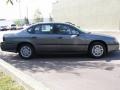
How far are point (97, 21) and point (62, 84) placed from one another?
125ft

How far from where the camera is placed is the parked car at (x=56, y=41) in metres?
13.7

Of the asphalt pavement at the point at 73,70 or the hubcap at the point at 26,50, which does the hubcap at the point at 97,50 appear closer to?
the asphalt pavement at the point at 73,70

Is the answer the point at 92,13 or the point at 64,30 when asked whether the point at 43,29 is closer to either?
the point at 64,30

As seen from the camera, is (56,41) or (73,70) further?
(56,41)

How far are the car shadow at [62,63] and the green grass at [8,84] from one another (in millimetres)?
2491

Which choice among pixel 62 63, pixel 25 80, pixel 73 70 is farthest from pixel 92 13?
pixel 25 80

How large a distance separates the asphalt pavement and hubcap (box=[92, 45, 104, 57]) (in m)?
0.28

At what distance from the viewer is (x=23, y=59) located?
14.0 metres

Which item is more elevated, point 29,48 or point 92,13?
point 92,13

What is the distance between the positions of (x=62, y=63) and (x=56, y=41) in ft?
4.67

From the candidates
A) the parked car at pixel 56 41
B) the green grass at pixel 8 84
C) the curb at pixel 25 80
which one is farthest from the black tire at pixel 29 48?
the green grass at pixel 8 84

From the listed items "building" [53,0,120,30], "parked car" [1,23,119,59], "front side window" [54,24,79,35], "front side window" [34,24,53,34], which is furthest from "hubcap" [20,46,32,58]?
"building" [53,0,120,30]

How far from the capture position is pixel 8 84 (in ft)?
25.7

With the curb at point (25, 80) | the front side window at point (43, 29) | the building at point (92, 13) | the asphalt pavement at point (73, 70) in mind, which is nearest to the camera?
the curb at point (25, 80)
